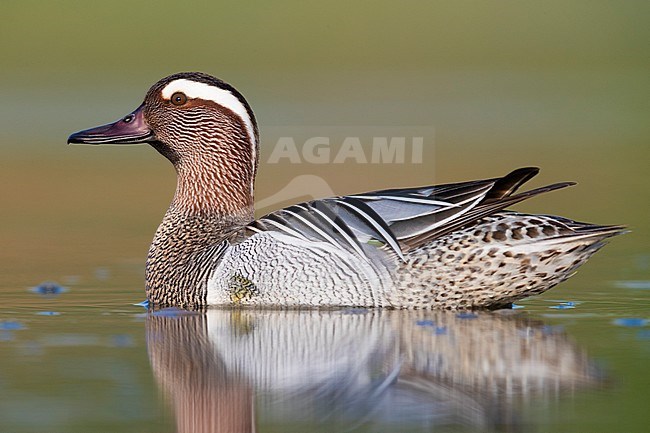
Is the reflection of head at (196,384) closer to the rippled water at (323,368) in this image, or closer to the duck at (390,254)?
the rippled water at (323,368)

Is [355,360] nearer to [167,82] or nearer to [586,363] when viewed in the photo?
[586,363]

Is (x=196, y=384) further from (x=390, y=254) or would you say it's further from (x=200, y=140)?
(x=200, y=140)

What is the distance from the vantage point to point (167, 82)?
8945 mm

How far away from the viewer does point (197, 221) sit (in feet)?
29.0

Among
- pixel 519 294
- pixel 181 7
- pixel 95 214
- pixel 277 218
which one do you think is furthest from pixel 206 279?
pixel 181 7

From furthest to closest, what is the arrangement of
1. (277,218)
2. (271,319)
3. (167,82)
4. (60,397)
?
(167,82)
(277,218)
(271,319)
(60,397)

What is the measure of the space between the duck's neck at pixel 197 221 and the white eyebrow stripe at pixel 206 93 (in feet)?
0.98

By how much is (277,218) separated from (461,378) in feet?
7.91

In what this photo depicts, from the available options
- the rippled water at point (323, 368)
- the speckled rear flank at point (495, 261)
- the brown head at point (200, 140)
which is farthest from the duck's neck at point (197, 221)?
the speckled rear flank at point (495, 261)

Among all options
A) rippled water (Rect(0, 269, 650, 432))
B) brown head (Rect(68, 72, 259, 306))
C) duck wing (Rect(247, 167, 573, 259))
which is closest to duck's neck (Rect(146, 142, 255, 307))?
brown head (Rect(68, 72, 259, 306))

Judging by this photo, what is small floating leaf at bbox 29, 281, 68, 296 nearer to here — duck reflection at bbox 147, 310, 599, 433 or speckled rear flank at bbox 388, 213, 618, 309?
duck reflection at bbox 147, 310, 599, 433

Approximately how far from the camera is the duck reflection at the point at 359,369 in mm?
5566

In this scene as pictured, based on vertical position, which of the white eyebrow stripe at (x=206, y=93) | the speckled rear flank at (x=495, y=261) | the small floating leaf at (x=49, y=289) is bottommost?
the small floating leaf at (x=49, y=289)

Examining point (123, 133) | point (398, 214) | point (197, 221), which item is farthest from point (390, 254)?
point (123, 133)
